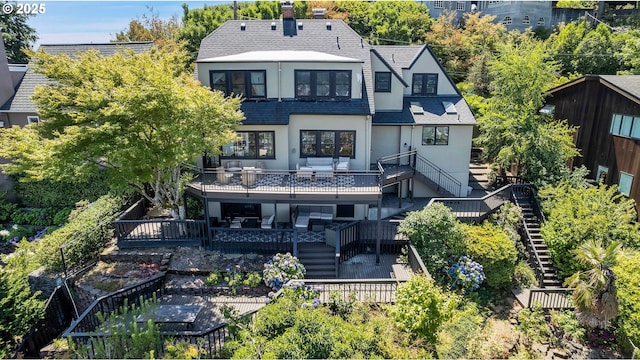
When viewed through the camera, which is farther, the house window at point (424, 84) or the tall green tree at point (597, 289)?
the house window at point (424, 84)

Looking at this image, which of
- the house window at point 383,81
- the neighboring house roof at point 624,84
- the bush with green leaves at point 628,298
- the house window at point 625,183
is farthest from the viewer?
the house window at point 383,81

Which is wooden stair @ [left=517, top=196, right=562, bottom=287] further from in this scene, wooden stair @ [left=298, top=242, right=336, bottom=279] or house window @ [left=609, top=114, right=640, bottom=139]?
wooden stair @ [left=298, top=242, right=336, bottom=279]

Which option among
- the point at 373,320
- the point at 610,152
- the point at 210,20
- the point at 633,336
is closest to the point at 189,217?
the point at 373,320

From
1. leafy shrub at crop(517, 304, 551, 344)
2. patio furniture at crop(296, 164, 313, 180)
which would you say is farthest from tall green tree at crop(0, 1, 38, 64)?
leafy shrub at crop(517, 304, 551, 344)

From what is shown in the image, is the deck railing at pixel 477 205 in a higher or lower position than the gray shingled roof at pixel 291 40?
lower

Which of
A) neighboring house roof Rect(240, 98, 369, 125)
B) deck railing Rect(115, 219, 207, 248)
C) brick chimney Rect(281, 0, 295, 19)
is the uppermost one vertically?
brick chimney Rect(281, 0, 295, 19)

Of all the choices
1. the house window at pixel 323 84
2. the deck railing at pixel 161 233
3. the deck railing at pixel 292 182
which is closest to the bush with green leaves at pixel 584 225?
the deck railing at pixel 292 182

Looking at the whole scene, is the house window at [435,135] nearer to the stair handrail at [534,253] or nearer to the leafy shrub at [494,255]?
the stair handrail at [534,253]
